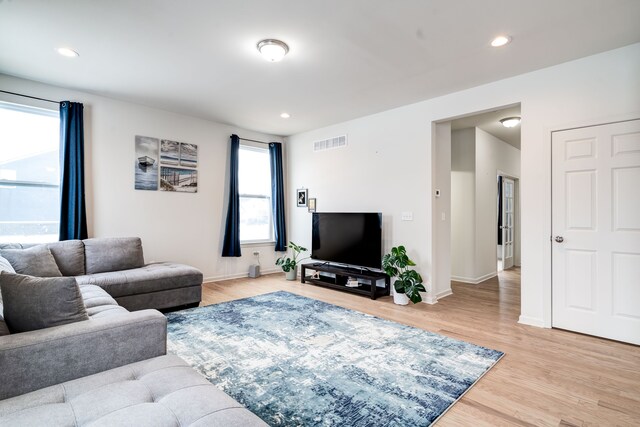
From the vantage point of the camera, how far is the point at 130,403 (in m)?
1.20

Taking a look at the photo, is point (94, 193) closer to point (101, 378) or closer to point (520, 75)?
point (101, 378)

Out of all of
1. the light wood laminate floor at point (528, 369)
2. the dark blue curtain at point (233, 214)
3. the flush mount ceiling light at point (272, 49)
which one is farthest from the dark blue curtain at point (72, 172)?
the flush mount ceiling light at point (272, 49)

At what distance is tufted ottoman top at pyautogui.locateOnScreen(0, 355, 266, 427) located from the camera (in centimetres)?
109

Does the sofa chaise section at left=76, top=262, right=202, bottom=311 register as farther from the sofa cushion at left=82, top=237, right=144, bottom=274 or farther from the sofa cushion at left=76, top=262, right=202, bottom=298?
the sofa cushion at left=82, top=237, right=144, bottom=274

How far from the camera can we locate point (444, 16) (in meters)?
2.46

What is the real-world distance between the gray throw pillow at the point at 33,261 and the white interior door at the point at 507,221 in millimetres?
7570

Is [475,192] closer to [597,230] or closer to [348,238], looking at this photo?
[348,238]

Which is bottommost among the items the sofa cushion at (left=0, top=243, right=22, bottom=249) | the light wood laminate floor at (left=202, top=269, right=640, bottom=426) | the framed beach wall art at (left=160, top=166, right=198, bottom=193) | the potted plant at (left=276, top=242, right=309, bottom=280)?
the light wood laminate floor at (left=202, top=269, right=640, bottom=426)

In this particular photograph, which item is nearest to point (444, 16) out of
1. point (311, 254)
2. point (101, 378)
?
point (101, 378)

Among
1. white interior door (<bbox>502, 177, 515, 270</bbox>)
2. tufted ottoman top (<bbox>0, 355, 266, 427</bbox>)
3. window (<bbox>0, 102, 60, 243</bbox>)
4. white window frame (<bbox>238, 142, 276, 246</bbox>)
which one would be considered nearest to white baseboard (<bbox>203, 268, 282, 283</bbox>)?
white window frame (<bbox>238, 142, 276, 246</bbox>)

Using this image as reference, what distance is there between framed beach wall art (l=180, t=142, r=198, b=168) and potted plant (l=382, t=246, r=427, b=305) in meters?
3.38

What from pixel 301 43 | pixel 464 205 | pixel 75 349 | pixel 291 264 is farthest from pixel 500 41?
pixel 291 264

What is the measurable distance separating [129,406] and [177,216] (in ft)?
13.8

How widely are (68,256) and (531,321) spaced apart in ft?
16.9
